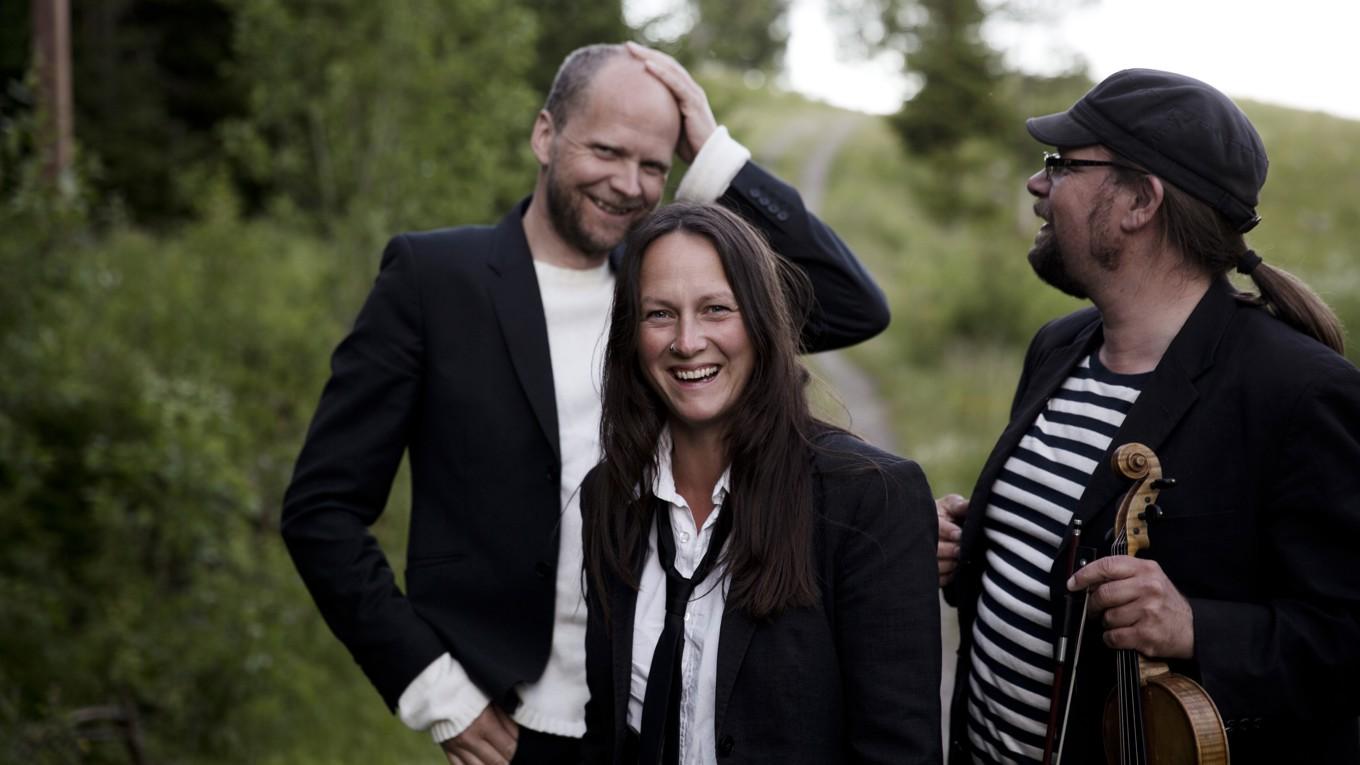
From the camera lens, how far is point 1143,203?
8.45ft

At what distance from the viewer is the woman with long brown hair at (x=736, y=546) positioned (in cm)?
235

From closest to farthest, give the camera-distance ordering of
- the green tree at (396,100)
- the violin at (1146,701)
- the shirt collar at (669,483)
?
the violin at (1146,701)
the shirt collar at (669,483)
the green tree at (396,100)

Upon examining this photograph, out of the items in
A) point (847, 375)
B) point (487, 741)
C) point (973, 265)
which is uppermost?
point (973, 265)

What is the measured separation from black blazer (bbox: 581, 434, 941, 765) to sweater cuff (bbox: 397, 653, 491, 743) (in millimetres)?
841

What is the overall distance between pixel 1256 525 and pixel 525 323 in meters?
1.76

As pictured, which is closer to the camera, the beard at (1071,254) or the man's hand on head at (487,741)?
the beard at (1071,254)

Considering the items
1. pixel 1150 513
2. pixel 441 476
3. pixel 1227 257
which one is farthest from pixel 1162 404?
pixel 441 476

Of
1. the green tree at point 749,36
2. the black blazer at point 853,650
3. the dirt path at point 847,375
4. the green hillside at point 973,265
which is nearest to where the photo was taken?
the black blazer at point 853,650

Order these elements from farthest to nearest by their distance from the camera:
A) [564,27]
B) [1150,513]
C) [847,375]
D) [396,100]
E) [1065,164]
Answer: [847,375]
[564,27]
[396,100]
[1065,164]
[1150,513]

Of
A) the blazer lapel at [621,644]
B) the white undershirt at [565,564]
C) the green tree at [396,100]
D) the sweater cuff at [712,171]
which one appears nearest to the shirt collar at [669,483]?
the blazer lapel at [621,644]

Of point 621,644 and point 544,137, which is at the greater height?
point 544,137

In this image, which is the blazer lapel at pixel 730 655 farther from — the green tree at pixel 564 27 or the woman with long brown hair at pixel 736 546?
the green tree at pixel 564 27

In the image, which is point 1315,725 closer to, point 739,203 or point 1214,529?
point 1214,529

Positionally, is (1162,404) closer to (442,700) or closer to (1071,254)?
(1071,254)
